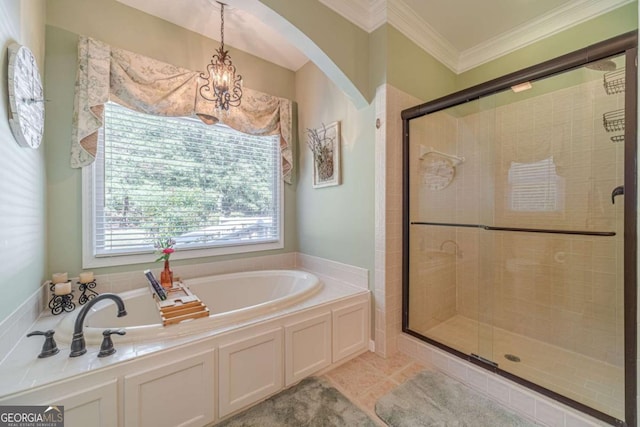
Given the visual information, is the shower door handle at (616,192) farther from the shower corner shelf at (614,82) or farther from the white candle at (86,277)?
the white candle at (86,277)

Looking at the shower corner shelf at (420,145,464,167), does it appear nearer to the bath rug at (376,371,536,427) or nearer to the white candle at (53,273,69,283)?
the bath rug at (376,371,536,427)

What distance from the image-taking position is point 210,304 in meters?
2.27

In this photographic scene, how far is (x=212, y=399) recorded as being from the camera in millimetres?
1359

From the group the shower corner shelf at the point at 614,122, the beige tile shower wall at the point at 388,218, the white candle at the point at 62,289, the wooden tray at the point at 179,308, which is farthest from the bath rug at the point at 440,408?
the white candle at the point at 62,289

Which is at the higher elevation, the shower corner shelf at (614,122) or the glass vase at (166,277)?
the shower corner shelf at (614,122)

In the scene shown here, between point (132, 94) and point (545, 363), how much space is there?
3707mm

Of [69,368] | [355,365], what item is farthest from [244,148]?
[355,365]

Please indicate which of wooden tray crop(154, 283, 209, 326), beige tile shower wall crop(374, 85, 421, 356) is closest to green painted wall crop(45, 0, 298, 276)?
wooden tray crop(154, 283, 209, 326)

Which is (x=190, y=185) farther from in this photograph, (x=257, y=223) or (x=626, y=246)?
(x=626, y=246)

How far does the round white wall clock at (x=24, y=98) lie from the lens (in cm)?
119

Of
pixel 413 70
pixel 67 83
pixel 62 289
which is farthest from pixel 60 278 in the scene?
pixel 413 70

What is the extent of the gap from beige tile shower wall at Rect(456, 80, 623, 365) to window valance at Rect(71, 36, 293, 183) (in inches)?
84.0

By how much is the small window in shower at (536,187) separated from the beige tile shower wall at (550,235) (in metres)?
0.04

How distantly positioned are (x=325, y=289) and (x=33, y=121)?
2.17 metres
